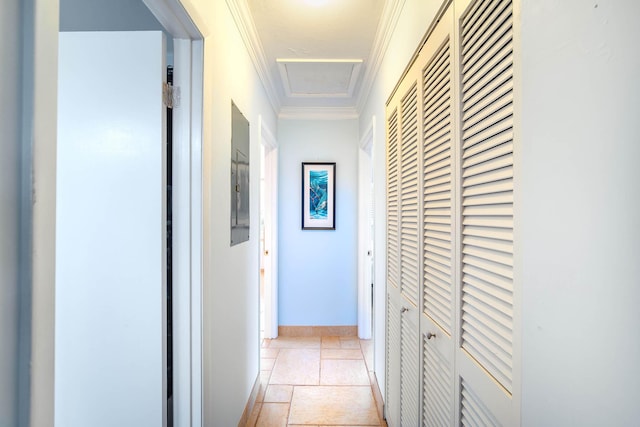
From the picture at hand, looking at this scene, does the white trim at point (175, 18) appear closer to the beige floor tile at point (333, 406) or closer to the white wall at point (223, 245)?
the white wall at point (223, 245)

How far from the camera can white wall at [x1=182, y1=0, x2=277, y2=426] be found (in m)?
1.34

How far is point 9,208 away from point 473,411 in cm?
110

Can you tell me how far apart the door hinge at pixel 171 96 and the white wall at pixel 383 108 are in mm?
963

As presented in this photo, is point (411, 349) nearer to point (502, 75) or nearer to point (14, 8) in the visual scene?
point (502, 75)

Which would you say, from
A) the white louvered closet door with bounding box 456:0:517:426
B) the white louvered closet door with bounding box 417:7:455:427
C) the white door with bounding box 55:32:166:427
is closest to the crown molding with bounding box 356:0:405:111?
the white louvered closet door with bounding box 417:7:455:427

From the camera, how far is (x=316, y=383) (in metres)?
2.66

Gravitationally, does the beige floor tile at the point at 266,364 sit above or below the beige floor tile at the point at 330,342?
below

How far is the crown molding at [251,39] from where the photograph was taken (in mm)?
1757

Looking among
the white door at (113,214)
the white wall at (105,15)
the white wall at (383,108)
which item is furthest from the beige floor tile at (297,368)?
the white wall at (105,15)

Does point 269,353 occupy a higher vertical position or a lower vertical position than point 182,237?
lower

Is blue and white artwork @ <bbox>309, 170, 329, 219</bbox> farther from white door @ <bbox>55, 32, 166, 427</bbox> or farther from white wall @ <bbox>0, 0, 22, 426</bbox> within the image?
white wall @ <bbox>0, 0, 22, 426</bbox>

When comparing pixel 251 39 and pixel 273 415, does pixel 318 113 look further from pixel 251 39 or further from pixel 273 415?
pixel 273 415

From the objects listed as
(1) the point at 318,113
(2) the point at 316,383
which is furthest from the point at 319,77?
→ (2) the point at 316,383

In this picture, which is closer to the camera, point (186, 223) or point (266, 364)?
point (186, 223)
